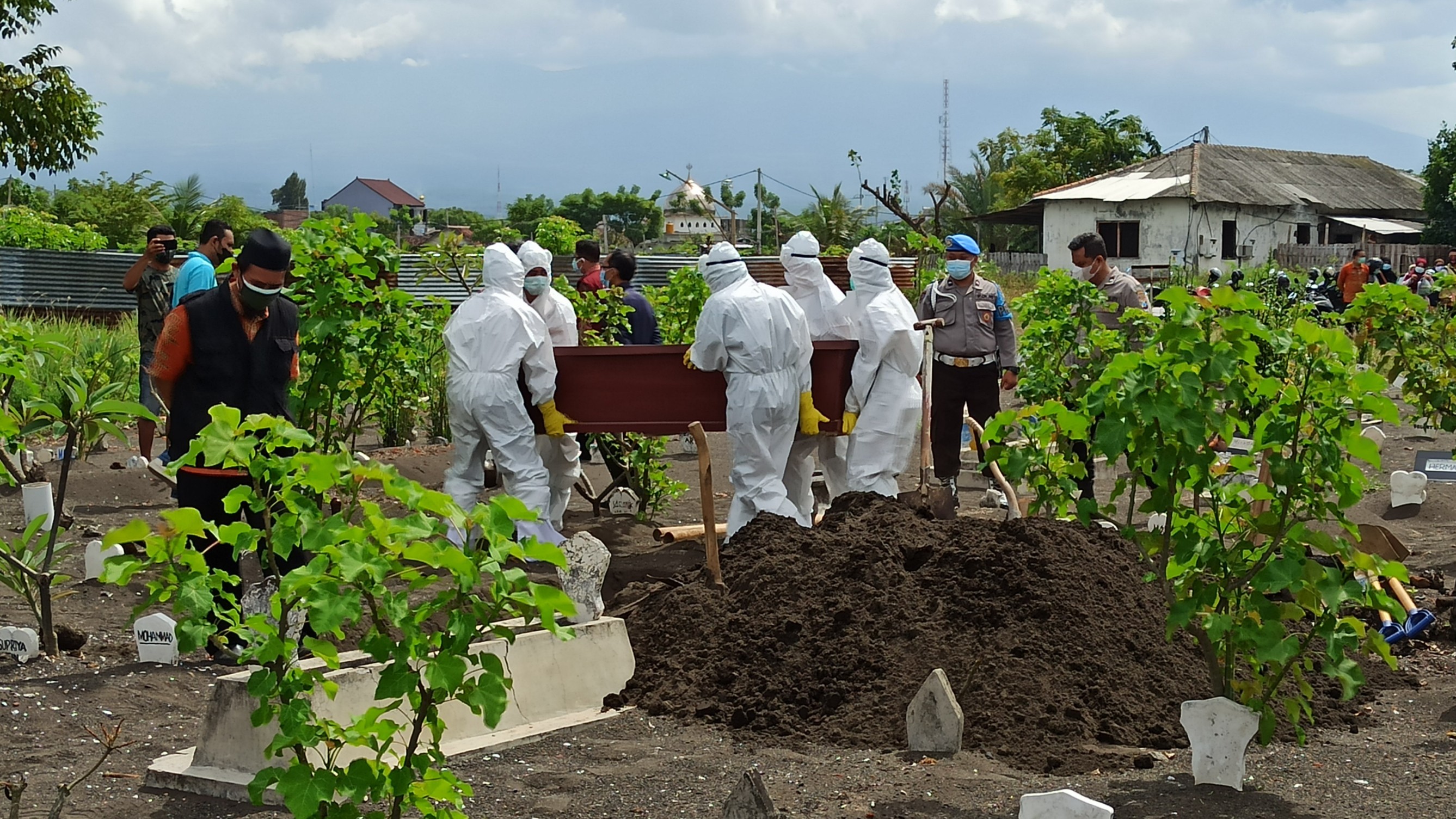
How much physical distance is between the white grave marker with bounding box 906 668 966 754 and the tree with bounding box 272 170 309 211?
4354 inches

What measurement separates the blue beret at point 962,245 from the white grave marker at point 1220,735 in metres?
4.89

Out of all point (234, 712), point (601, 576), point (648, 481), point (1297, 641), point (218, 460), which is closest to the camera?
point (218, 460)

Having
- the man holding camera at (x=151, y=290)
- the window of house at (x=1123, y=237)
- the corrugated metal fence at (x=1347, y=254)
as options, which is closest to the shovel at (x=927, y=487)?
the man holding camera at (x=151, y=290)

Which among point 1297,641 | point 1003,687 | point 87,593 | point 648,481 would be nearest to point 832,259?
point 648,481

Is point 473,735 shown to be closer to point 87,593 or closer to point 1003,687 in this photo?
point 1003,687

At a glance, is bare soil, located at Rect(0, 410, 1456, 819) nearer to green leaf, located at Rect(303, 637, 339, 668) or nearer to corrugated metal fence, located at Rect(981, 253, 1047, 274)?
green leaf, located at Rect(303, 637, 339, 668)

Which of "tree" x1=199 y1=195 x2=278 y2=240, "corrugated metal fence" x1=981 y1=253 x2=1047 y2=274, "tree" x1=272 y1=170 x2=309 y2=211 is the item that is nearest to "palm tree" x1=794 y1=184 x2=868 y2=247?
"corrugated metal fence" x1=981 y1=253 x2=1047 y2=274

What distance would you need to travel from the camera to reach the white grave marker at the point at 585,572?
5566 mm

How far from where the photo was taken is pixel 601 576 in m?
5.68

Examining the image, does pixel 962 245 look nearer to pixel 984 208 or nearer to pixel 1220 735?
pixel 1220 735

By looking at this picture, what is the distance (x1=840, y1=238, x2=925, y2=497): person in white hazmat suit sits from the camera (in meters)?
7.67

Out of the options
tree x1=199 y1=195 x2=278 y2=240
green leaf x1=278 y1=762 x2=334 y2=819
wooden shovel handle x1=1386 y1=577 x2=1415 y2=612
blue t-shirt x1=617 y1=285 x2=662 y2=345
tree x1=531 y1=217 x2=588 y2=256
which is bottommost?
wooden shovel handle x1=1386 y1=577 x2=1415 y2=612

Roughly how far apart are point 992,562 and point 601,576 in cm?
146

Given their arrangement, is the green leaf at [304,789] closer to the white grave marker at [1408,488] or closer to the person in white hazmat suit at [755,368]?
the person in white hazmat suit at [755,368]
